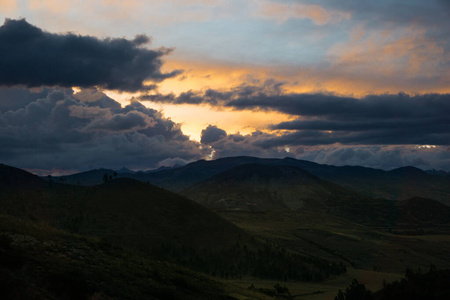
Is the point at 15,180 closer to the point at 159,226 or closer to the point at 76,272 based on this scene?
the point at 159,226

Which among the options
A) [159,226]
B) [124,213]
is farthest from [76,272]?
[124,213]

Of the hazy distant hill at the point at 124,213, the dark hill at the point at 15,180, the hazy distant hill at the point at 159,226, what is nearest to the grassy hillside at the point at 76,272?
the hazy distant hill at the point at 159,226

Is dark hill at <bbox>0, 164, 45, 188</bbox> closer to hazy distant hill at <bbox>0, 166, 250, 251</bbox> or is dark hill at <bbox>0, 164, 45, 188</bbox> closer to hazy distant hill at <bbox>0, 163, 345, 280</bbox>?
hazy distant hill at <bbox>0, 166, 250, 251</bbox>

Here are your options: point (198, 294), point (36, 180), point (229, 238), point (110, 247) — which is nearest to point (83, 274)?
point (198, 294)

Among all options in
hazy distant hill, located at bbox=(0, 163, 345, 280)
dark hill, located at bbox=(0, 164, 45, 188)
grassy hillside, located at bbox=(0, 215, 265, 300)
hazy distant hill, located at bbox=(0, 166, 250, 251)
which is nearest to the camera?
grassy hillside, located at bbox=(0, 215, 265, 300)

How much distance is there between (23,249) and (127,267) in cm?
1002

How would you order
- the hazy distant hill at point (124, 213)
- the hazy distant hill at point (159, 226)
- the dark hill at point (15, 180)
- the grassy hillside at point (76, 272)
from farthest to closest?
the dark hill at point (15, 180), the hazy distant hill at point (124, 213), the hazy distant hill at point (159, 226), the grassy hillside at point (76, 272)

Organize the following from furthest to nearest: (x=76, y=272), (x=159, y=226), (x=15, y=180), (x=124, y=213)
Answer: (x=15, y=180)
(x=124, y=213)
(x=159, y=226)
(x=76, y=272)

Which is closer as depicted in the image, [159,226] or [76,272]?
[76,272]

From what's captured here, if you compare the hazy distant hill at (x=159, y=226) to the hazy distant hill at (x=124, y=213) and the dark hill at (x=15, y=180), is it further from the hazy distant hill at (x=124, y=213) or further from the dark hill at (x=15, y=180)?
the dark hill at (x=15, y=180)


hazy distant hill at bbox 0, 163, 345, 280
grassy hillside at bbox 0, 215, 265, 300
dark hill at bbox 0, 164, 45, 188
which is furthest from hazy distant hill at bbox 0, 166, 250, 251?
grassy hillside at bbox 0, 215, 265, 300

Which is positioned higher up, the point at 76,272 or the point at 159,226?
the point at 76,272

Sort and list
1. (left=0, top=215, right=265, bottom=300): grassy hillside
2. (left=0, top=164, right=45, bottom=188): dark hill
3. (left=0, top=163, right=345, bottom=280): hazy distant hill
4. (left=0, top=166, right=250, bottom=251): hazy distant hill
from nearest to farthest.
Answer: (left=0, top=215, right=265, bottom=300): grassy hillside
(left=0, top=163, right=345, bottom=280): hazy distant hill
(left=0, top=166, right=250, bottom=251): hazy distant hill
(left=0, top=164, right=45, bottom=188): dark hill

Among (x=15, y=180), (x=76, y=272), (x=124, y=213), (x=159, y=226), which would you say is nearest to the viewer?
(x=76, y=272)
